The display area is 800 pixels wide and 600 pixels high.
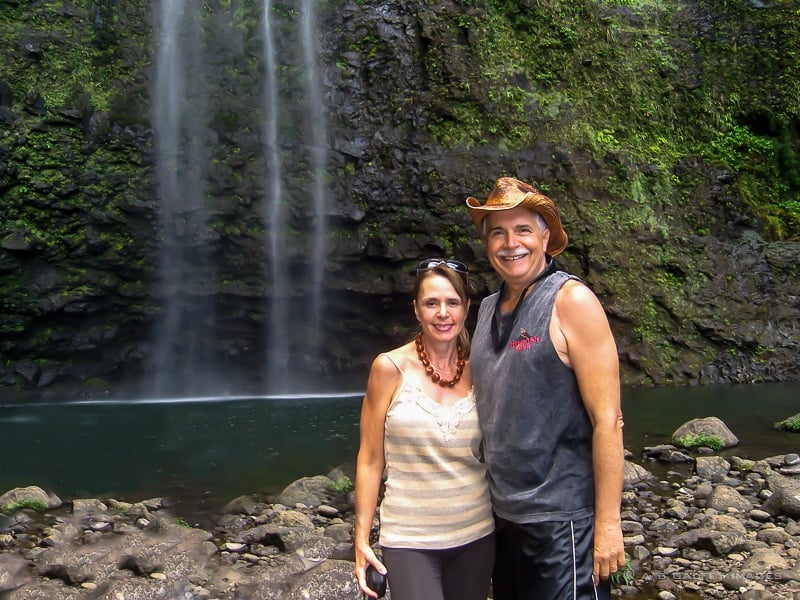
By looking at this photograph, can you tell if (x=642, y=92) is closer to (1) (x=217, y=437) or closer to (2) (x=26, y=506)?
(1) (x=217, y=437)

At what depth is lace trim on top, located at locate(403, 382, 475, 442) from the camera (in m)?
2.89

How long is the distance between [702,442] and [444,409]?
8.71m

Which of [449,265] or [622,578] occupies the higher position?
[449,265]

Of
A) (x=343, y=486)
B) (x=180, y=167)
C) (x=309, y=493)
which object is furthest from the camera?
(x=180, y=167)

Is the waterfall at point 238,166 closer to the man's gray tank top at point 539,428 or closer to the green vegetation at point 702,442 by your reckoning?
Answer: the green vegetation at point 702,442

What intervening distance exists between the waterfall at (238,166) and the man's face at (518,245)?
51.8ft

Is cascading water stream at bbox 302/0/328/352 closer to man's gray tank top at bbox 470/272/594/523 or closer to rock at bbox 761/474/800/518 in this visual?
rock at bbox 761/474/800/518

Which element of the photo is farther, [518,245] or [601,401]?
[518,245]

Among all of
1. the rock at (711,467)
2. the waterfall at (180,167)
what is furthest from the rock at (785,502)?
the waterfall at (180,167)

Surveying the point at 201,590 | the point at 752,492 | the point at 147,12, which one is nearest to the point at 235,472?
the point at 201,590

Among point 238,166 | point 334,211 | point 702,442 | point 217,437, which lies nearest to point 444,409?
point 702,442

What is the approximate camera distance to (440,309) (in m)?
2.99

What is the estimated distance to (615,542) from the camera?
264 cm

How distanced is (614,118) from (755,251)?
5.12m
